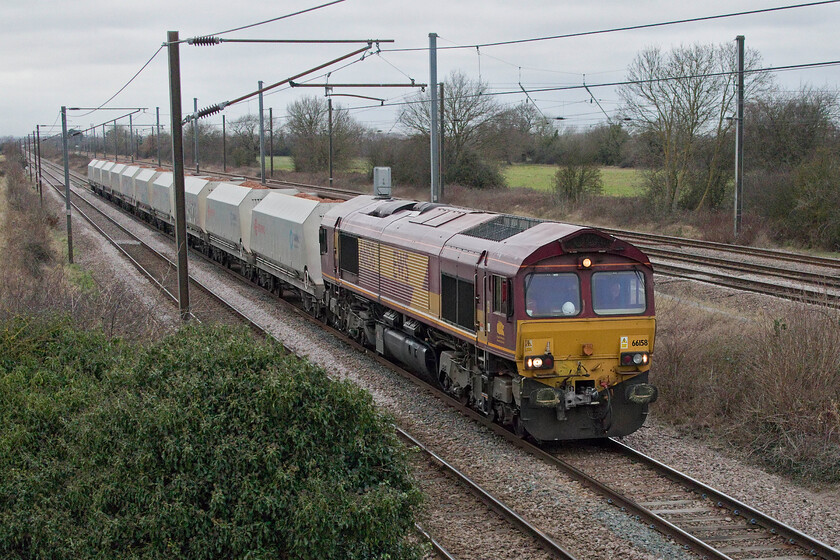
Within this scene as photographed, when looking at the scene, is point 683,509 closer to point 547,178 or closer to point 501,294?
point 501,294

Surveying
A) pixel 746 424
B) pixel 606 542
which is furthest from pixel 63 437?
pixel 746 424

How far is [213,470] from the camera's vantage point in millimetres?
6496

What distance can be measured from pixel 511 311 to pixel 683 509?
10.2ft

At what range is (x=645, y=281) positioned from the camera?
1091 cm

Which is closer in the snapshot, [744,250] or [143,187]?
[744,250]

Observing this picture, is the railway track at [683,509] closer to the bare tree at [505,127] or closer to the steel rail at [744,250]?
the steel rail at [744,250]

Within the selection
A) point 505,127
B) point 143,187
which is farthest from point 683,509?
point 505,127

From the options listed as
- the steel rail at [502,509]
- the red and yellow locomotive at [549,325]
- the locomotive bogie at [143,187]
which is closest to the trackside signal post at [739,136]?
the red and yellow locomotive at [549,325]

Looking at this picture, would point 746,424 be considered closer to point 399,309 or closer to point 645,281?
point 645,281

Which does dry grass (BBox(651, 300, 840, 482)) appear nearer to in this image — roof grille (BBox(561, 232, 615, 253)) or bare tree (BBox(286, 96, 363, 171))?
roof grille (BBox(561, 232, 615, 253))

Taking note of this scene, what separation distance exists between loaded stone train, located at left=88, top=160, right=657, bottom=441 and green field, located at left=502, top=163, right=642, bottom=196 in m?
32.6

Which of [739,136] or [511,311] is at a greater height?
[739,136]

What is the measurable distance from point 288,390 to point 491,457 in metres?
4.71

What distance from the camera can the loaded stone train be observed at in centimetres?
1051
